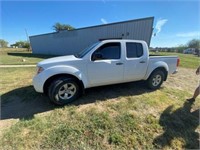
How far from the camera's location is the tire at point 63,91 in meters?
3.72

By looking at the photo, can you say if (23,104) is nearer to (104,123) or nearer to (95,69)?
(95,69)

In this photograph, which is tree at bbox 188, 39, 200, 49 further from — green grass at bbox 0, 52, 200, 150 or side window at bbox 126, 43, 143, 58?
green grass at bbox 0, 52, 200, 150

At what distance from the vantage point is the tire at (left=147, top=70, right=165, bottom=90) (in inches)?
206

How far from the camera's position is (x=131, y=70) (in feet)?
15.4

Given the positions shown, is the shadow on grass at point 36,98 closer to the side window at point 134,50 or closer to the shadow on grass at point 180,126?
the side window at point 134,50

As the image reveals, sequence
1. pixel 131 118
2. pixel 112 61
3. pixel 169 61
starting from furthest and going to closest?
pixel 169 61
pixel 112 61
pixel 131 118

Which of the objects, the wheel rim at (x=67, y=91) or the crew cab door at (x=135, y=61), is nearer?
the wheel rim at (x=67, y=91)

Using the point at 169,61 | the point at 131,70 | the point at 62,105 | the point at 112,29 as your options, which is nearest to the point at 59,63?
the point at 62,105

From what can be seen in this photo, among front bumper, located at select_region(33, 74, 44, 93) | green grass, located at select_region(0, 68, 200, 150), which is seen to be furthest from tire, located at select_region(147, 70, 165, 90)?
front bumper, located at select_region(33, 74, 44, 93)

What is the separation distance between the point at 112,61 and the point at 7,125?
3185mm

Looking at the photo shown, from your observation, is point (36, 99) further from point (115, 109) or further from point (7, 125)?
point (115, 109)

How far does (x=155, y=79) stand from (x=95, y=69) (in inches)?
104

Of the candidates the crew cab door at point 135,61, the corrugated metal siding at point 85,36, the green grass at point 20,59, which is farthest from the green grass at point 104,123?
the corrugated metal siding at point 85,36

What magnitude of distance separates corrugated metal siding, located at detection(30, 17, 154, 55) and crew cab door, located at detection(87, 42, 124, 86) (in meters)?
11.1
